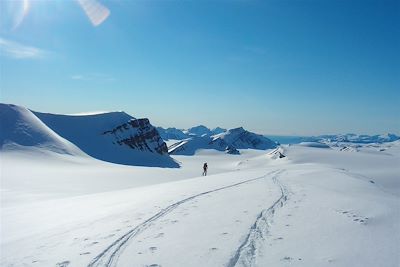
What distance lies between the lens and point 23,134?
53.1 meters

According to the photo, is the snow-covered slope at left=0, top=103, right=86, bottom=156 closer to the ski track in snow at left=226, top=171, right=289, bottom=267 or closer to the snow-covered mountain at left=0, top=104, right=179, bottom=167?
the snow-covered mountain at left=0, top=104, right=179, bottom=167

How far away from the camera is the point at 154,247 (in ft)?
26.1

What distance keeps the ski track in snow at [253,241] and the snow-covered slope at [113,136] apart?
6121 centimetres

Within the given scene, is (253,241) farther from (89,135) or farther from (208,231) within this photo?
(89,135)

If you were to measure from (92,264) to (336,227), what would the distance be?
6.44 metres

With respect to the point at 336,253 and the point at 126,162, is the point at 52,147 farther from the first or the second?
the point at 336,253

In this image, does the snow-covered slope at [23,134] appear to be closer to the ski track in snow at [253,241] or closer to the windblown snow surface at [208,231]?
the windblown snow surface at [208,231]

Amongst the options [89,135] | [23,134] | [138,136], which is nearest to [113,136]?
[89,135]

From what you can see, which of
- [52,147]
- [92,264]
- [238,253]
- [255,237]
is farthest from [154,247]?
[52,147]

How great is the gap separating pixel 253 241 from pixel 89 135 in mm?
74881

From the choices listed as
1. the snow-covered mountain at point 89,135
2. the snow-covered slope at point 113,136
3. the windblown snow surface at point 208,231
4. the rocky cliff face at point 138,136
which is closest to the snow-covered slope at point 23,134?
the snow-covered mountain at point 89,135

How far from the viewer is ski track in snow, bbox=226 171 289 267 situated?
6910mm

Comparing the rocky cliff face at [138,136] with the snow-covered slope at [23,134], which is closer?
the snow-covered slope at [23,134]

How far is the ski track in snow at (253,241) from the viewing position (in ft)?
22.7
